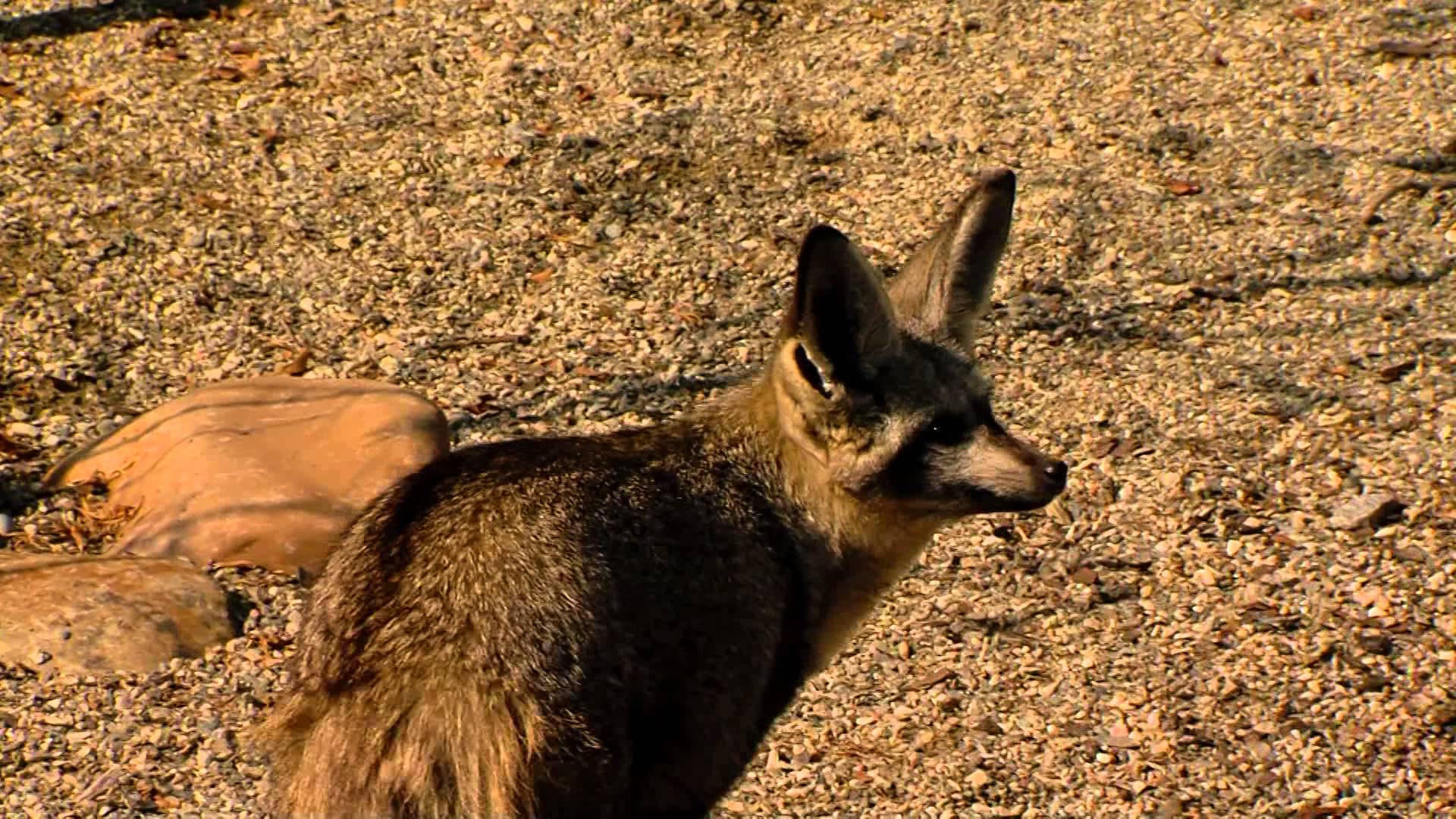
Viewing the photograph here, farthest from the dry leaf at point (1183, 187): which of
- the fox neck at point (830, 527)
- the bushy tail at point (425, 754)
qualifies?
the bushy tail at point (425, 754)

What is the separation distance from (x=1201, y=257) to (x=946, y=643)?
9.15 ft

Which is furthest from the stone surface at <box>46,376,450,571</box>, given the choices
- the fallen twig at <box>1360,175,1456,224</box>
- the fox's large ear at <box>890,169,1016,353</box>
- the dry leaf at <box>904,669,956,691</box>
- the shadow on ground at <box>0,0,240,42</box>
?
the fallen twig at <box>1360,175,1456,224</box>

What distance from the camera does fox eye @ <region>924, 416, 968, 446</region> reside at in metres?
5.21

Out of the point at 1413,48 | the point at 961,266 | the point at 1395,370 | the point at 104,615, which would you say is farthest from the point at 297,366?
the point at 1413,48

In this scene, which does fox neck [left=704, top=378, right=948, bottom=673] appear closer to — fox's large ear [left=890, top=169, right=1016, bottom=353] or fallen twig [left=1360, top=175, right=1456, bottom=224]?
fox's large ear [left=890, top=169, right=1016, bottom=353]

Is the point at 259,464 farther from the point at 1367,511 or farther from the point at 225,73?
the point at 1367,511

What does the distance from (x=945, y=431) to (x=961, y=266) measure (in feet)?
1.79

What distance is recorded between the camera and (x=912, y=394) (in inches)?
Result: 205

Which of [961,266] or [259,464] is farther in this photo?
[259,464]

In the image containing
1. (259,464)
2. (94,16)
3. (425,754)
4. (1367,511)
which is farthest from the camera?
(94,16)

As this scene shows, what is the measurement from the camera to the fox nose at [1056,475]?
17.0ft

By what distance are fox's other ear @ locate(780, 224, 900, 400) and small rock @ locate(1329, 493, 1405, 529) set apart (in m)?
2.36

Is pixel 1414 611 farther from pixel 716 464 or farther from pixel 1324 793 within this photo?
pixel 716 464

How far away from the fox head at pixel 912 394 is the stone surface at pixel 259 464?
5.92 ft
